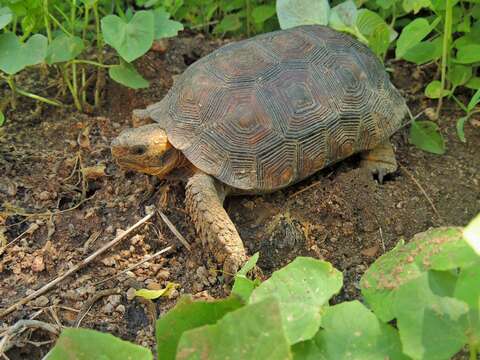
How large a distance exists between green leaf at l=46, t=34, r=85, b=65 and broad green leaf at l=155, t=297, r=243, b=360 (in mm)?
1453

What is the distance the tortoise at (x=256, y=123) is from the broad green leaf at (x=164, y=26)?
0.69 ft

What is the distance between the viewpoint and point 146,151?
2051mm

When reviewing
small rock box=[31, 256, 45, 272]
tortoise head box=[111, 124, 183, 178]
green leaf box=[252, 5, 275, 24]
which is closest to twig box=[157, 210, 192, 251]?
tortoise head box=[111, 124, 183, 178]

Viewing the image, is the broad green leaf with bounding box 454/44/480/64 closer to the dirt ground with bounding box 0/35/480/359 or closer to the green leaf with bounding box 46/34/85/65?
the dirt ground with bounding box 0/35/480/359

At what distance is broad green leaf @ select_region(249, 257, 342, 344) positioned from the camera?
3.75 feet

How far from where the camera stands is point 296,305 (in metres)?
Answer: 1.18

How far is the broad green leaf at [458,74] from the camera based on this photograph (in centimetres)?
238

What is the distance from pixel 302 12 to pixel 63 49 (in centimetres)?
106

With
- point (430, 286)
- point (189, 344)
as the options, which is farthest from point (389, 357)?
point (189, 344)

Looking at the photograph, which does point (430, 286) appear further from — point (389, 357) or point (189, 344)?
point (189, 344)

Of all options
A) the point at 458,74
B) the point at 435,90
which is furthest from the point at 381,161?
the point at 458,74

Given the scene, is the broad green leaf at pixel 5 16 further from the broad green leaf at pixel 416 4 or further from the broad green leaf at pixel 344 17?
the broad green leaf at pixel 416 4

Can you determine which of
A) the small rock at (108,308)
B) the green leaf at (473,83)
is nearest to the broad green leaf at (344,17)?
the green leaf at (473,83)

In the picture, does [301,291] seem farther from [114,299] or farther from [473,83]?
[473,83]
